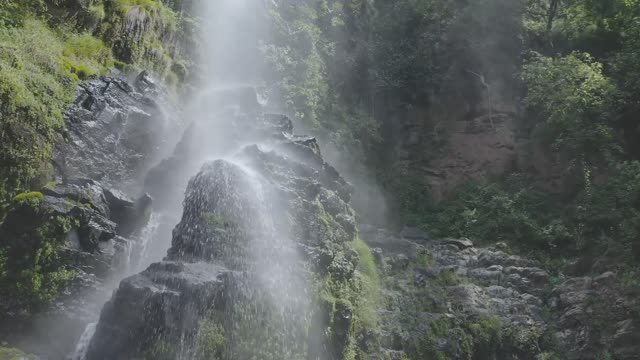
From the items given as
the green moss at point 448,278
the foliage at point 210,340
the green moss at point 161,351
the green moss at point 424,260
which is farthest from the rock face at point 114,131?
the green moss at point 448,278

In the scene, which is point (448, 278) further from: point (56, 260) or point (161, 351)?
point (56, 260)

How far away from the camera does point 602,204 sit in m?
17.5

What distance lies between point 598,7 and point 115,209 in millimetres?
22897

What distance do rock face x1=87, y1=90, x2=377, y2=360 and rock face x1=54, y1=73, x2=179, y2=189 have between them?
3.57ft

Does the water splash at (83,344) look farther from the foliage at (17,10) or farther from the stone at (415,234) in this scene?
the stone at (415,234)

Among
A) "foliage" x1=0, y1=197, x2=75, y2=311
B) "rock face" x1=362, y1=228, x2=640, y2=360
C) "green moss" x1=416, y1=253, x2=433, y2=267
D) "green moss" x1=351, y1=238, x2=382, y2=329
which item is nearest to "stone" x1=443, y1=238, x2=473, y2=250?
"green moss" x1=416, y1=253, x2=433, y2=267

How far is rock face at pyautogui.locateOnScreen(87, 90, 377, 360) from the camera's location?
9.49 metres

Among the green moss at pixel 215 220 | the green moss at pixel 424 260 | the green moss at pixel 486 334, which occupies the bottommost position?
the green moss at pixel 486 334

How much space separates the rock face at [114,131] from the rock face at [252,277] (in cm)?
109

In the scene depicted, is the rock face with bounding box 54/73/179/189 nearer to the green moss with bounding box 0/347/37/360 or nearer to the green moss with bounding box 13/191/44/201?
the green moss with bounding box 13/191/44/201

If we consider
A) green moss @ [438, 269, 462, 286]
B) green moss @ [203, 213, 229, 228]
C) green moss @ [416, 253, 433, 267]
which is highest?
green moss @ [416, 253, 433, 267]

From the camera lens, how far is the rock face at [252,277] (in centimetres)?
949

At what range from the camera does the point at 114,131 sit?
14.2 metres

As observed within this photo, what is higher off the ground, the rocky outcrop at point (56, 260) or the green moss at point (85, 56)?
the green moss at point (85, 56)
